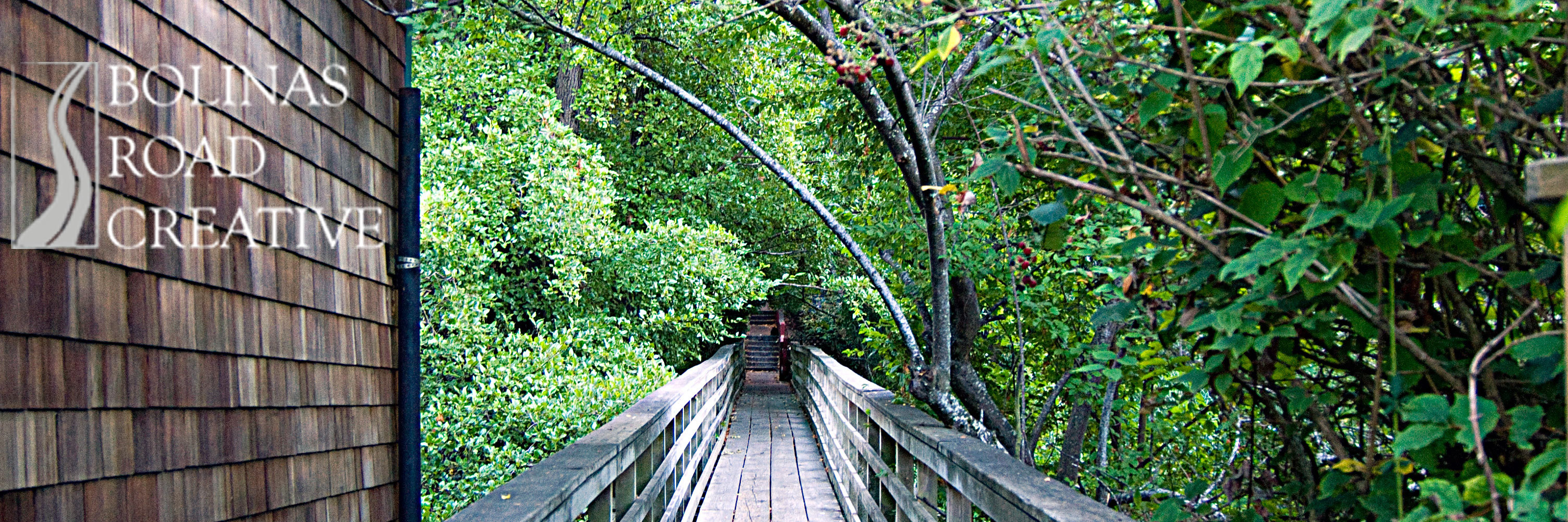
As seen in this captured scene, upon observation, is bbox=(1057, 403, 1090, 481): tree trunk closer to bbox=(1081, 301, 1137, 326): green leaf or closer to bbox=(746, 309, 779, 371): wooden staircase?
bbox=(1081, 301, 1137, 326): green leaf

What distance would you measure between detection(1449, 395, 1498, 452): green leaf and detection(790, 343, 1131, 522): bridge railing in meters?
0.80

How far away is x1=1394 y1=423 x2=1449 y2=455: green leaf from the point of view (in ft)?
4.05

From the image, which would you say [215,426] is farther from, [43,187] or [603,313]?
[603,313]

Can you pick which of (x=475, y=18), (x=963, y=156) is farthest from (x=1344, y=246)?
(x=475, y=18)

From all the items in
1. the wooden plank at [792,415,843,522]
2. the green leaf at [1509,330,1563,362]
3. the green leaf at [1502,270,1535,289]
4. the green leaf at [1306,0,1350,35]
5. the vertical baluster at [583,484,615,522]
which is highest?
the green leaf at [1306,0,1350,35]

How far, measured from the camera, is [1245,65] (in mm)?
1347

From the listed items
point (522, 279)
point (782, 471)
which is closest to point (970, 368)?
point (782, 471)

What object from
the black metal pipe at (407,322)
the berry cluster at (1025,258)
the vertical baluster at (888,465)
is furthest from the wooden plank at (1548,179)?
the black metal pipe at (407,322)

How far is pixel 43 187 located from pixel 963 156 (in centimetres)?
365

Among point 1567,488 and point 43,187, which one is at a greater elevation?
point 43,187

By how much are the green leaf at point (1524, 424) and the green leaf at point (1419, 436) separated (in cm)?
7

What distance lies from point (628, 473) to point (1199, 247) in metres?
2.57

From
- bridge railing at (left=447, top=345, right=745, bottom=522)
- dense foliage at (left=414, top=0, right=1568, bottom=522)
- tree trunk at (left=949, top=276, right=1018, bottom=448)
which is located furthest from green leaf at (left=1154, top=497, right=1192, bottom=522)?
tree trunk at (left=949, top=276, right=1018, bottom=448)

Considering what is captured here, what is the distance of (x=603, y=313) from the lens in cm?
933
